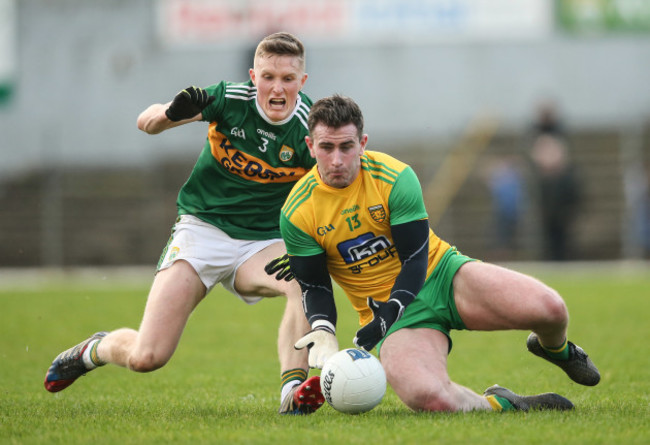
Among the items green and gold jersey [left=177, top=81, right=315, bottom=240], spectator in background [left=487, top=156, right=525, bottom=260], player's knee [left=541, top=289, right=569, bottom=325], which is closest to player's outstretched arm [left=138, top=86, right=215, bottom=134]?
green and gold jersey [left=177, top=81, right=315, bottom=240]

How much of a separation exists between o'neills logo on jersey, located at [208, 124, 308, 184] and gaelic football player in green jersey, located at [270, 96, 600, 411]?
0.66m

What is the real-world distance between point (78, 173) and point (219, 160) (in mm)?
15245

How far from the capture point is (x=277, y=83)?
649 cm

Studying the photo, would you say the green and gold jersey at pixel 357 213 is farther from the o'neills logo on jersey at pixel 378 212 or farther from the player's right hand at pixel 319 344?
the player's right hand at pixel 319 344

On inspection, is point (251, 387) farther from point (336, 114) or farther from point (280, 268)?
point (336, 114)

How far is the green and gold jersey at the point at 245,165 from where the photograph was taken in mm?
6676

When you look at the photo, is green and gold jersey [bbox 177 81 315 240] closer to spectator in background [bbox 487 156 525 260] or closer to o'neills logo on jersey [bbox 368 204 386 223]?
o'neills logo on jersey [bbox 368 204 386 223]

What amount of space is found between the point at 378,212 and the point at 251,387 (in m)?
2.16

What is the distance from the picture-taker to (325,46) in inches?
966

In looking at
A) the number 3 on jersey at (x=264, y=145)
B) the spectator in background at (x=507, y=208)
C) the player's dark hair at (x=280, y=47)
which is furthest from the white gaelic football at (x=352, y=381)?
the spectator in background at (x=507, y=208)

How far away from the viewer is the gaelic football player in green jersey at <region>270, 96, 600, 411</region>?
19.0ft

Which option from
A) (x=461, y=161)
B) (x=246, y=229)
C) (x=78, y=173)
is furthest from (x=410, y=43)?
(x=246, y=229)

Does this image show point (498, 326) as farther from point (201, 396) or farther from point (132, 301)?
point (132, 301)

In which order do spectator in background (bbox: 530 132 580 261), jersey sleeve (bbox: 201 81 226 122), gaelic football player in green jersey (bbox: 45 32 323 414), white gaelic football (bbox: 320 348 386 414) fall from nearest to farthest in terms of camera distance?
white gaelic football (bbox: 320 348 386 414) < gaelic football player in green jersey (bbox: 45 32 323 414) < jersey sleeve (bbox: 201 81 226 122) < spectator in background (bbox: 530 132 580 261)
